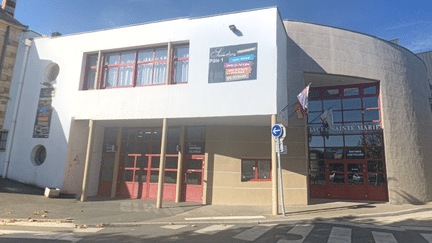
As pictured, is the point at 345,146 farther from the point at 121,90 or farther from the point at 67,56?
the point at 67,56

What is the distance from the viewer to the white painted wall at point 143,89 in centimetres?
1085

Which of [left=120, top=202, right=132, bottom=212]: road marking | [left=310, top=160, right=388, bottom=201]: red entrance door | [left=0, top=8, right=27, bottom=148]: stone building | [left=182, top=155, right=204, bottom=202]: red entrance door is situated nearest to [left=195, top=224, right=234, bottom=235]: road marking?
[left=120, top=202, right=132, bottom=212]: road marking

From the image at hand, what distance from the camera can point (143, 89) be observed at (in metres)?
12.5

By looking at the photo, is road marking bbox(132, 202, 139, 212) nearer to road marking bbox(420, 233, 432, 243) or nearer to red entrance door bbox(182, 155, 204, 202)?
red entrance door bbox(182, 155, 204, 202)

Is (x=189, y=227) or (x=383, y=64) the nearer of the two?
(x=189, y=227)

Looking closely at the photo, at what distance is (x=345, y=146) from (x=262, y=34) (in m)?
8.15

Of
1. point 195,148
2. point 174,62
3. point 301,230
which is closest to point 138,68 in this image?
point 174,62

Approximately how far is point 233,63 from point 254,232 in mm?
6860

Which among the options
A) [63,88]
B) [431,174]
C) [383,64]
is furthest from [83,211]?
[431,174]

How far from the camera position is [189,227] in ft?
25.8

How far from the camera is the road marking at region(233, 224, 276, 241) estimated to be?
6.62m

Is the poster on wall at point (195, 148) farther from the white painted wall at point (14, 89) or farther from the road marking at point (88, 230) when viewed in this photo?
the white painted wall at point (14, 89)

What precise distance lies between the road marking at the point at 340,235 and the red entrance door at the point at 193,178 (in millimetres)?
6885

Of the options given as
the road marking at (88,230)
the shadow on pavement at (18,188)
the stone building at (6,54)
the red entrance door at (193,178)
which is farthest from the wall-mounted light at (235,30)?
the stone building at (6,54)
